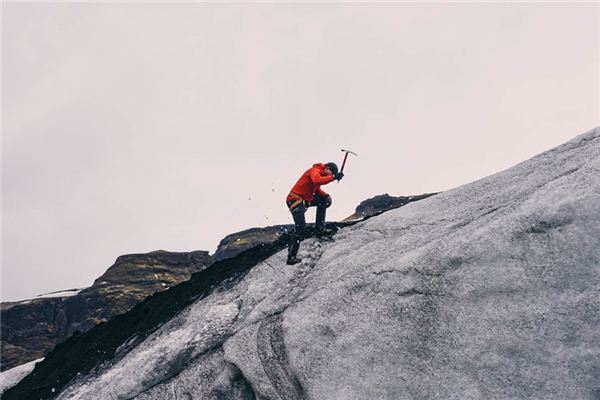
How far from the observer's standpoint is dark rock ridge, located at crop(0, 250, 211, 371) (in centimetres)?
10806

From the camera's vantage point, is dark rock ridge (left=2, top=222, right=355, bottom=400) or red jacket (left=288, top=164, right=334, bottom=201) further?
dark rock ridge (left=2, top=222, right=355, bottom=400)

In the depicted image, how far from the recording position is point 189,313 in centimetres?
1931

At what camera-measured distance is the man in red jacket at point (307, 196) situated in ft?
61.9

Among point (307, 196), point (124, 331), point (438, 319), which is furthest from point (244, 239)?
point (438, 319)

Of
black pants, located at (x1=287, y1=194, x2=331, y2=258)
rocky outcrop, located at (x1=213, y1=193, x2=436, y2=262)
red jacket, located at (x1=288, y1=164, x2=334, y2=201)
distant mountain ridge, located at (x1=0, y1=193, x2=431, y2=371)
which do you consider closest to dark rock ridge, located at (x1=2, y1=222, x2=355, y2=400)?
black pants, located at (x1=287, y1=194, x2=331, y2=258)

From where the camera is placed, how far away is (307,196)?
1961 cm

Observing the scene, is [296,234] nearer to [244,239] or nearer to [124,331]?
[124,331]

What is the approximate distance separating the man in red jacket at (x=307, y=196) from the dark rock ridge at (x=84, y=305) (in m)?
90.8

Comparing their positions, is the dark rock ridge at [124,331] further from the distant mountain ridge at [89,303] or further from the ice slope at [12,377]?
the distant mountain ridge at [89,303]

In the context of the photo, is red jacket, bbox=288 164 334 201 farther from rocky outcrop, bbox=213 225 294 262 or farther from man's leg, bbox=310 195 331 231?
rocky outcrop, bbox=213 225 294 262

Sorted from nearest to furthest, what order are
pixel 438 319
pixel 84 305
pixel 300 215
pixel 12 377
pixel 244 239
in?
1. pixel 438 319
2. pixel 300 215
3. pixel 12 377
4. pixel 84 305
5. pixel 244 239

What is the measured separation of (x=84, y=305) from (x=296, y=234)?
108415mm

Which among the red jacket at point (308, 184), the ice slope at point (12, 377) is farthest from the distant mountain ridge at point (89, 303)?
the red jacket at point (308, 184)

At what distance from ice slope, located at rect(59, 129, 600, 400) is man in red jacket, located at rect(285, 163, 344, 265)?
165cm
